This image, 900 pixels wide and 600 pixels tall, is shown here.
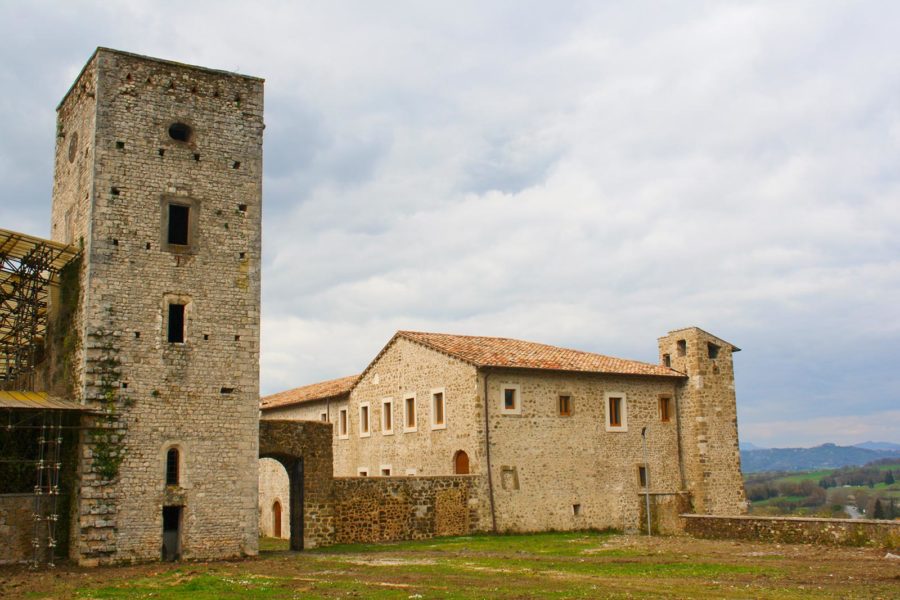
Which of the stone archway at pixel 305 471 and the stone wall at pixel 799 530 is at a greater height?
the stone archway at pixel 305 471

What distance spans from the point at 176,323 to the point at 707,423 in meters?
21.4

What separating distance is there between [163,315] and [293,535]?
8.37 m

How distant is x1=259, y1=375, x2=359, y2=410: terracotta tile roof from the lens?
1604 inches

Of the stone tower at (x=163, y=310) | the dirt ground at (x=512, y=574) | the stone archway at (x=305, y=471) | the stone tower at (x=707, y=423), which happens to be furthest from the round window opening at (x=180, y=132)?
the stone tower at (x=707, y=423)

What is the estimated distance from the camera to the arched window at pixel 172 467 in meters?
22.5

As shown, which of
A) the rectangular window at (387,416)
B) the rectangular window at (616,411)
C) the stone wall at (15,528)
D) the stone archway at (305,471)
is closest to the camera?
the stone wall at (15,528)

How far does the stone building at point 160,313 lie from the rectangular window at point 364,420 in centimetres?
1447

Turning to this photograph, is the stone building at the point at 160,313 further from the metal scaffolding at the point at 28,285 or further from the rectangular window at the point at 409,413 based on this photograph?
the rectangular window at the point at 409,413

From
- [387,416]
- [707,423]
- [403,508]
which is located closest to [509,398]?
[403,508]

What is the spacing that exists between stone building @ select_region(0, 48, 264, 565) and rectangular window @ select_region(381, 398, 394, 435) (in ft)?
41.5

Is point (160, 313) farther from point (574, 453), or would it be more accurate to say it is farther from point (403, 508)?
point (574, 453)

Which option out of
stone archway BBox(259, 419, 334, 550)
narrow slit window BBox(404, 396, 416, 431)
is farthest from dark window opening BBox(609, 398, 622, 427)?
stone archway BBox(259, 419, 334, 550)

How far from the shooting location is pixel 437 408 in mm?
32969

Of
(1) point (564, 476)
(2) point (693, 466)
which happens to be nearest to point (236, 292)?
(1) point (564, 476)
